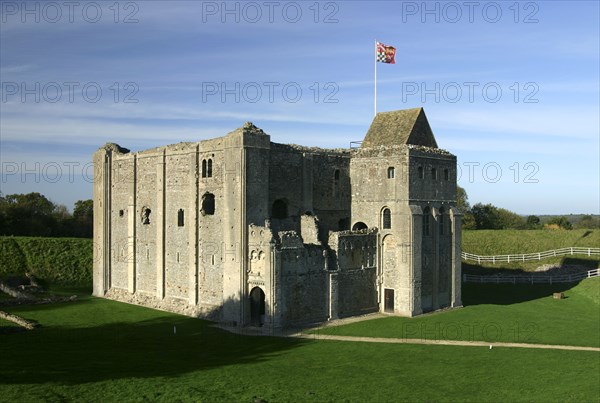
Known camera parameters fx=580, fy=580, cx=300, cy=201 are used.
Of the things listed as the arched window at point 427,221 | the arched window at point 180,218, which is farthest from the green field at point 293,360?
the arched window at point 180,218

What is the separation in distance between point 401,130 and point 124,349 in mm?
25820

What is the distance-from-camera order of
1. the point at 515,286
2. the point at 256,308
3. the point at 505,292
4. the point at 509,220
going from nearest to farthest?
the point at 256,308 → the point at 505,292 → the point at 515,286 → the point at 509,220

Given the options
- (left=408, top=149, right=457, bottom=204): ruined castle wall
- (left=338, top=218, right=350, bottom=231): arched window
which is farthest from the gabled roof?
(left=338, top=218, right=350, bottom=231): arched window

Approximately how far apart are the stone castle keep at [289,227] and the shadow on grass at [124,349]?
297cm

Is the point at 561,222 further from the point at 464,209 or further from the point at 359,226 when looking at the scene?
the point at 359,226

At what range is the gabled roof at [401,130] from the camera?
43719 mm

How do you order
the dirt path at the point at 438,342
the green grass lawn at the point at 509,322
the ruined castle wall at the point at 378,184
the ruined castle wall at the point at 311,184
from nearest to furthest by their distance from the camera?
the dirt path at the point at 438,342, the green grass lawn at the point at 509,322, the ruined castle wall at the point at 311,184, the ruined castle wall at the point at 378,184

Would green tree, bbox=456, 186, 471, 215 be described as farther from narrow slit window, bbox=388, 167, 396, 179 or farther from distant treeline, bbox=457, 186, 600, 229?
narrow slit window, bbox=388, 167, 396, 179

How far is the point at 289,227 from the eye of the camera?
39.3m

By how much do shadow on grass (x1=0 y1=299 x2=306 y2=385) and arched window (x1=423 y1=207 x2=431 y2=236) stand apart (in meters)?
15.3

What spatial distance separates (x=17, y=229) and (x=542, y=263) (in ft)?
202

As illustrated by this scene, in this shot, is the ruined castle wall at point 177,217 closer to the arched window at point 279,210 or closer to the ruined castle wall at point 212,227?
the ruined castle wall at point 212,227

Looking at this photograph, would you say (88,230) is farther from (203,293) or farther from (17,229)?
(203,293)

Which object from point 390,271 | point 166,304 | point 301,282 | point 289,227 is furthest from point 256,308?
point 390,271
